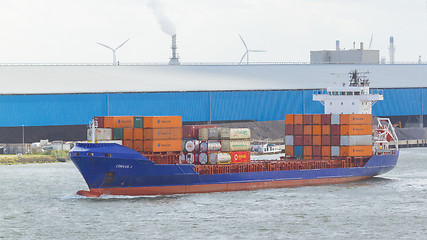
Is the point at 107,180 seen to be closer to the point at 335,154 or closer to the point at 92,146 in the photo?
the point at 92,146

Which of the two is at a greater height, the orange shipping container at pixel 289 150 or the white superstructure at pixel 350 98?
the white superstructure at pixel 350 98

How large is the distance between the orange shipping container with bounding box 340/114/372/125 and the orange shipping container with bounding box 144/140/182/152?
66.7 feet

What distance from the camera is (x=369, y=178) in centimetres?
9969

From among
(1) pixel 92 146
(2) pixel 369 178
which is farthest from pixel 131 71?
(1) pixel 92 146

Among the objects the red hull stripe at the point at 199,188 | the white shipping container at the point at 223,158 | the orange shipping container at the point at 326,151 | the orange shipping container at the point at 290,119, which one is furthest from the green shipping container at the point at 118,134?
the orange shipping container at the point at 326,151

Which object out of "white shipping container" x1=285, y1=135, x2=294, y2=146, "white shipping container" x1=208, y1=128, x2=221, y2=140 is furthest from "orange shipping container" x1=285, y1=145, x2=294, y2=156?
"white shipping container" x1=208, y1=128, x2=221, y2=140

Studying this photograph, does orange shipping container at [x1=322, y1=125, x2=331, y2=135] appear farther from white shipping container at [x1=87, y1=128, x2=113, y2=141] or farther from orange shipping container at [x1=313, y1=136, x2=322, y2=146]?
white shipping container at [x1=87, y1=128, x2=113, y2=141]

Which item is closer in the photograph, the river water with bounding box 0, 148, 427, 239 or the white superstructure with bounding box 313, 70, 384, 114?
the river water with bounding box 0, 148, 427, 239

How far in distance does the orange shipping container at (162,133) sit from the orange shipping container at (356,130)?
2035 cm

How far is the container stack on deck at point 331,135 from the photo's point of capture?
93625 mm

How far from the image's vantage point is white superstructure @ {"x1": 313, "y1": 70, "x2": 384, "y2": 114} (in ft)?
333

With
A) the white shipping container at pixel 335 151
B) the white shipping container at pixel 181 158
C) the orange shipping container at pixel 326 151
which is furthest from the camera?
the orange shipping container at pixel 326 151

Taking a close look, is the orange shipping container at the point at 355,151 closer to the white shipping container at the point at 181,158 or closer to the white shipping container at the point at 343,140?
the white shipping container at the point at 343,140

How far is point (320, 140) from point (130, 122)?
74.8 ft
